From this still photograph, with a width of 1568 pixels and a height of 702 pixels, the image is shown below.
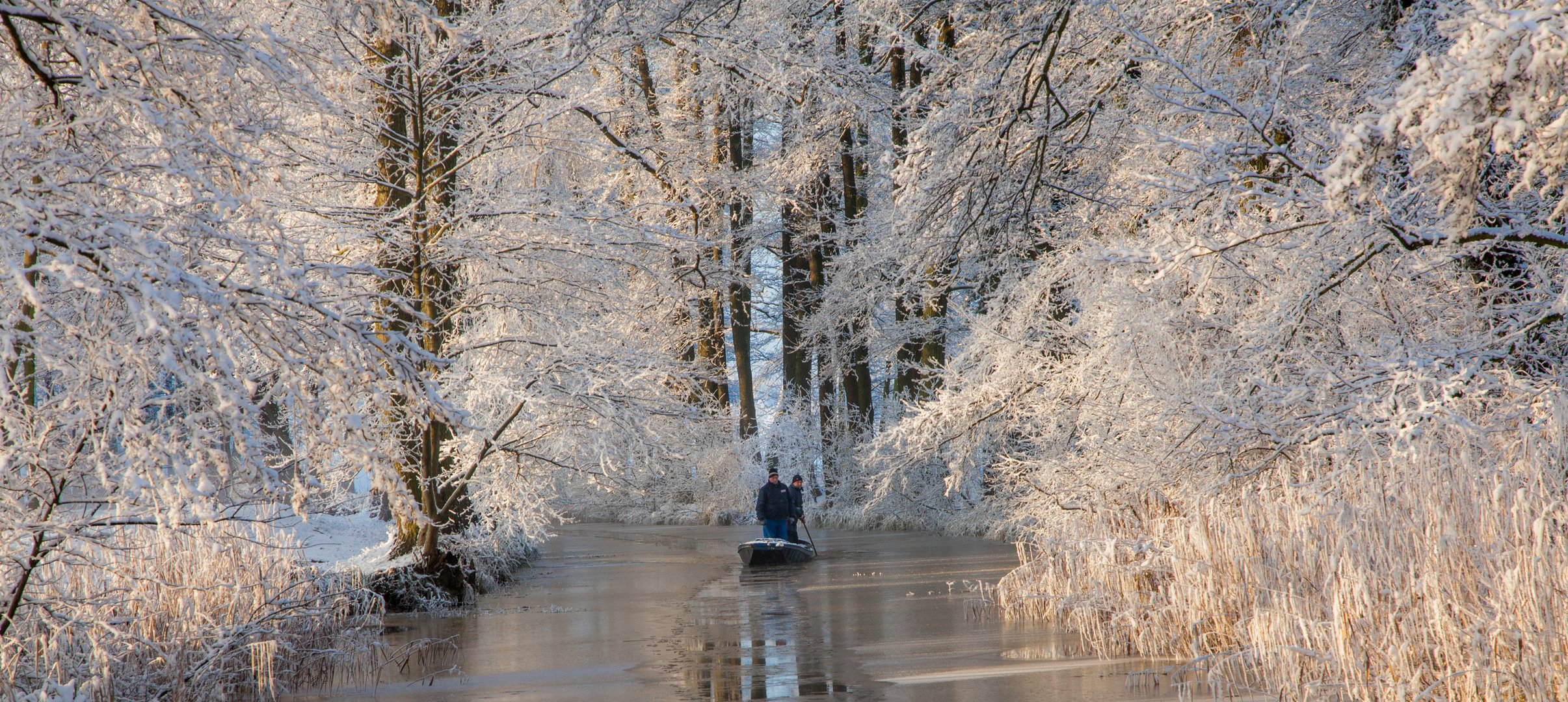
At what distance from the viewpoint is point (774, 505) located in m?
20.9

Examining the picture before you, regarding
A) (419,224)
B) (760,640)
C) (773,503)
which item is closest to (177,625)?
(760,640)

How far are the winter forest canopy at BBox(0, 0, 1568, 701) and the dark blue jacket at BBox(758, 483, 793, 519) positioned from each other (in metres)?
2.79

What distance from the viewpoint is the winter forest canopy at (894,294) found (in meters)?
5.35

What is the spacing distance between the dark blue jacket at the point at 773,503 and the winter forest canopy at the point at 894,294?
279cm

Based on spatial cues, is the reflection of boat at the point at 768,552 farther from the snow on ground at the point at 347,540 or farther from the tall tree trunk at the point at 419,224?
the tall tree trunk at the point at 419,224

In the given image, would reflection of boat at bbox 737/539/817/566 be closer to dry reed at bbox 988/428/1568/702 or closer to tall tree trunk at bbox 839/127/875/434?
tall tree trunk at bbox 839/127/875/434

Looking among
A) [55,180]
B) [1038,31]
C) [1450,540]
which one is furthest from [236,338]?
[1038,31]

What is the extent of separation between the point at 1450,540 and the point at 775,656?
5.39 metres

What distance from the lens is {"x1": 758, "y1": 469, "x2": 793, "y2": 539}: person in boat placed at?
20.8 meters

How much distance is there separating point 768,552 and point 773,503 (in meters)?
1.67

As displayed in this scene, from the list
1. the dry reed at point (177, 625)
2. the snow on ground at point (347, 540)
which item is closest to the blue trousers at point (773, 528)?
the snow on ground at point (347, 540)

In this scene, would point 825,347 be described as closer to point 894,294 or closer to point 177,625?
point 894,294

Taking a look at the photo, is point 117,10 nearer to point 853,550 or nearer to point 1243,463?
point 1243,463

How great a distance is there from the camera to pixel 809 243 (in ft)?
95.8
